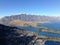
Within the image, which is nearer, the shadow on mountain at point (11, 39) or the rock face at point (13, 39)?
the shadow on mountain at point (11, 39)

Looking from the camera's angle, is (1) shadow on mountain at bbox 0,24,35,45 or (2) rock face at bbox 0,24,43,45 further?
(2) rock face at bbox 0,24,43,45

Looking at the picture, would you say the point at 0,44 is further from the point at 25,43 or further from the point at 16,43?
the point at 25,43

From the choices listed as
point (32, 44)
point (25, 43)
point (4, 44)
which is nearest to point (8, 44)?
point (4, 44)

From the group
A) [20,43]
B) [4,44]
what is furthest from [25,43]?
[4,44]

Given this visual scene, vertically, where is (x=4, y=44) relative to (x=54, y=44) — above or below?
above

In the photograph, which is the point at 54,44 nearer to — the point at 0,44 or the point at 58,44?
the point at 58,44

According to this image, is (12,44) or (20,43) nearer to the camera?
(12,44)

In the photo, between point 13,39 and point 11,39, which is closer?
point 11,39

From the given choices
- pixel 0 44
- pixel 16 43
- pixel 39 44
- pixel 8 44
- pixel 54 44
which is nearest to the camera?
pixel 0 44

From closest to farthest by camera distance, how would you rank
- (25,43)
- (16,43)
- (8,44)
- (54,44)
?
1. (8,44)
2. (16,43)
3. (25,43)
4. (54,44)
